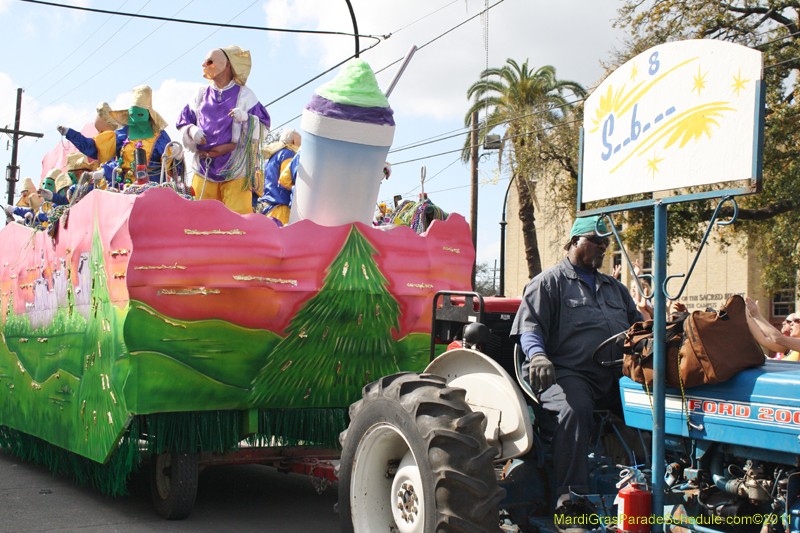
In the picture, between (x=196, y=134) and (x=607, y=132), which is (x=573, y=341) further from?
(x=196, y=134)

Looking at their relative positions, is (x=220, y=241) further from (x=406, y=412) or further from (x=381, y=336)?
(x=406, y=412)

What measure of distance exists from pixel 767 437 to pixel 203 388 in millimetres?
3813

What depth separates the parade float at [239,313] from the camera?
211 inches

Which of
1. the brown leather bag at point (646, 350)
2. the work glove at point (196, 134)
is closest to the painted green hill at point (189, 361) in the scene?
the work glove at point (196, 134)

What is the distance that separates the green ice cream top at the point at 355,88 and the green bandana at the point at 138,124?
2520mm

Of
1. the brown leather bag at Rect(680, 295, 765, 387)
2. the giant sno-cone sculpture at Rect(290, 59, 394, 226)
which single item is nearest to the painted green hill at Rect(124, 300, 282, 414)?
the giant sno-cone sculpture at Rect(290, 59, 394, 226)

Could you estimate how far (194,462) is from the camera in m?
5.60

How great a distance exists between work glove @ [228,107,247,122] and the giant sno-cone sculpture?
36.6 inches

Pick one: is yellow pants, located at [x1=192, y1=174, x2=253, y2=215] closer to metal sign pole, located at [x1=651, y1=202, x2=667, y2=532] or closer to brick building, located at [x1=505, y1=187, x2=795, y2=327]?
metal sign pole, located at [x1=651, y1=202, x2=667, y2=532]

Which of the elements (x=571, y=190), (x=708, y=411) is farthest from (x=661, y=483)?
(x=571, y=190)

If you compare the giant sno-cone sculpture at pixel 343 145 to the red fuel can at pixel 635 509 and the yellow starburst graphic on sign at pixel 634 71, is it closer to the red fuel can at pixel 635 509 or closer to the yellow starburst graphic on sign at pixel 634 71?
the yellow starburst graphic on sign at pixel 634 71

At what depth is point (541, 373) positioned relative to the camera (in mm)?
3598

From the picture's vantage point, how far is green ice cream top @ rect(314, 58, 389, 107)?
20.0 feet

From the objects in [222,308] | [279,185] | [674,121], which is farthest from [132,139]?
[674,121]
